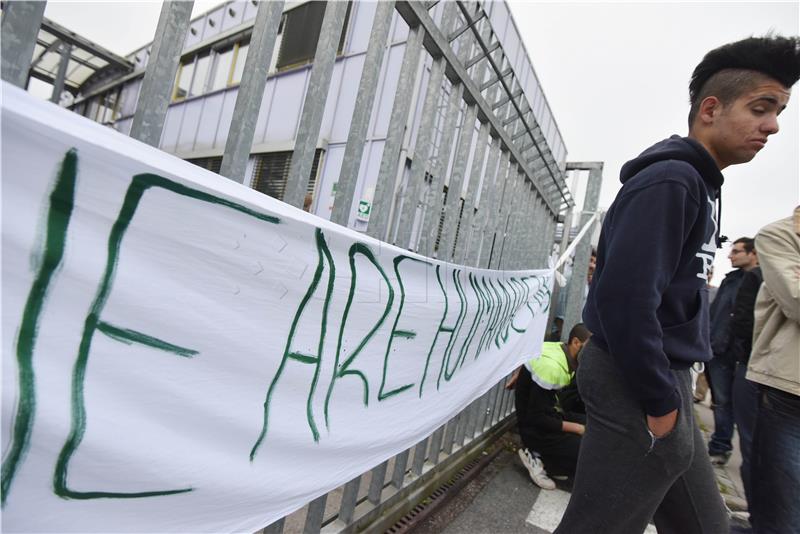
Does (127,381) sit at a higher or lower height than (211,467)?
higher

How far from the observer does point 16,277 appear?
0.60 m

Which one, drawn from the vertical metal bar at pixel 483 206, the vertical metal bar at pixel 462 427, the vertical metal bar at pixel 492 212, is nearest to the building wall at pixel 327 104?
the vertical metal bar at pixel 492 212

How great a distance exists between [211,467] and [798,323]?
2.33 metres

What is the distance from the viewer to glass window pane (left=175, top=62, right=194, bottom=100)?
11.0 m

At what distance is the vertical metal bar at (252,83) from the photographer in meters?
1.03

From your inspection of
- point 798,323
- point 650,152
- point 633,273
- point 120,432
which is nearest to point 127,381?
point 120,432

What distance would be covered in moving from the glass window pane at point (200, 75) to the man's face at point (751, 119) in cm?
1132

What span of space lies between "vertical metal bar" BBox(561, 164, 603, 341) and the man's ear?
3.17 meters

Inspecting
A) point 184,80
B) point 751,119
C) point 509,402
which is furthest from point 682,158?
point 184,80

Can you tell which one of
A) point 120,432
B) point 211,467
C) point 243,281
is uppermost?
point 243,281

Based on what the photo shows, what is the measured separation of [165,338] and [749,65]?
70.2 inches

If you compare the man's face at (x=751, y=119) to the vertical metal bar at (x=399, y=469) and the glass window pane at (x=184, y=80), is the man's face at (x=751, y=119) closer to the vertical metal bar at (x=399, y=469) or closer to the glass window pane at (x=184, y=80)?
the vertical metal bar at (x=399, y=469)

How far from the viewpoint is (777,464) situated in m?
1.77

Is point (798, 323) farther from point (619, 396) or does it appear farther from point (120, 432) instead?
point (120, 432)
